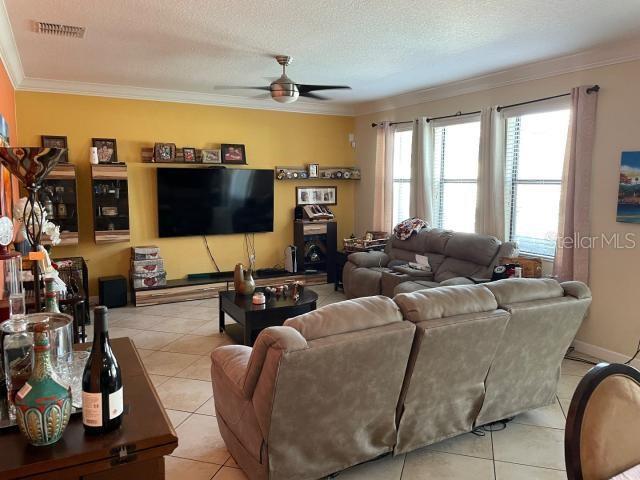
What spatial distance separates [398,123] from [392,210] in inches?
48.1

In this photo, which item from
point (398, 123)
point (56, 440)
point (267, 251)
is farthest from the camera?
point (267, 251)

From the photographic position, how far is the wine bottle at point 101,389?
126cm

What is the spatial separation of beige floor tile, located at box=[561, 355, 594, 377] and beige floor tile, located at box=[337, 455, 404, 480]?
209cm

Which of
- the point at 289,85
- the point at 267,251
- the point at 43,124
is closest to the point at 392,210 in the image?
the point at 267,251

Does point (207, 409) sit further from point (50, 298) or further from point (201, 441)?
point (50, 298)

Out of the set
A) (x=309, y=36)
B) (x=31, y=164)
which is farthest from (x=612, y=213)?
(x=31, y=164)

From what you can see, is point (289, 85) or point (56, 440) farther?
point (289, 85)

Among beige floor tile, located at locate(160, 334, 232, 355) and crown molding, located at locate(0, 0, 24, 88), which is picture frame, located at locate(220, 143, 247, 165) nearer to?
crown molding, located at locate(0, 0, 24, 88)

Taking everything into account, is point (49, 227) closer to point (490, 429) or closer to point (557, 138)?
point (490, 429)

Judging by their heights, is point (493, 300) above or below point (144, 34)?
below

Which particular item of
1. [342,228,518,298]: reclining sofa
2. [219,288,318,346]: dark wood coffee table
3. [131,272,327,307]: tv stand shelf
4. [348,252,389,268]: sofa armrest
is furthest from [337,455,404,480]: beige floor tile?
[131,272,327,307]: tv stand shelf

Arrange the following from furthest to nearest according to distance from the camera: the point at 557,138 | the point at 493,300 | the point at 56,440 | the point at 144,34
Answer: the point at 557,138
the point at 144,34
the point at 493,300
the point at 56,440

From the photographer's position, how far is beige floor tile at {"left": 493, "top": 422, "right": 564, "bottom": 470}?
2678mm

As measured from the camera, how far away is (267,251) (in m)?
7.16
